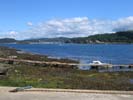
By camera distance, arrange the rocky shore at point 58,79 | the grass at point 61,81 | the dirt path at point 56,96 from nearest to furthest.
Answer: the dirt path at point 56,96 < the grass at point 61,81 < the rocky shore at point 58,79

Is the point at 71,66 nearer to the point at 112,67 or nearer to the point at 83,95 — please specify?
the point at 112,67

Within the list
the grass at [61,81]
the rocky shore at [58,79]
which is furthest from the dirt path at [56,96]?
the grass at [61,81]

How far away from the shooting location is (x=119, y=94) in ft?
33.6

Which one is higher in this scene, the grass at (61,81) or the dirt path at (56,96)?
the dirt path at (56,96)

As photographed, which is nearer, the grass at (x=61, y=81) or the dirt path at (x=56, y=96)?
the dirt path at (x=56, y=96)

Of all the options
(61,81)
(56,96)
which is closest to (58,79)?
(61,81)

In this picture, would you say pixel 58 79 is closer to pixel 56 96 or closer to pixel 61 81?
pixel 61 81

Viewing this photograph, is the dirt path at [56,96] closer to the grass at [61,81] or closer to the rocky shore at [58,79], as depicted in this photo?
the rocky shore at [58,79]

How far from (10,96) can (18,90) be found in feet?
2.21

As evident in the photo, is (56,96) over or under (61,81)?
over

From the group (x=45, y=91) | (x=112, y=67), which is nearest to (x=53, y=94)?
(x=45, y=91)

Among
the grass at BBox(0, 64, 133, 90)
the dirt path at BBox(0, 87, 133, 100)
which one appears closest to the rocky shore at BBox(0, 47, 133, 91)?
the grass at BBox(0, 64, 133, 90)

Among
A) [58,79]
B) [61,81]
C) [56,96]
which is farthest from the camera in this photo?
[58,79]

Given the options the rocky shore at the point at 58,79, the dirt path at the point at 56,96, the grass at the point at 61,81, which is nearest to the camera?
the dirt path at the point at 56,96
